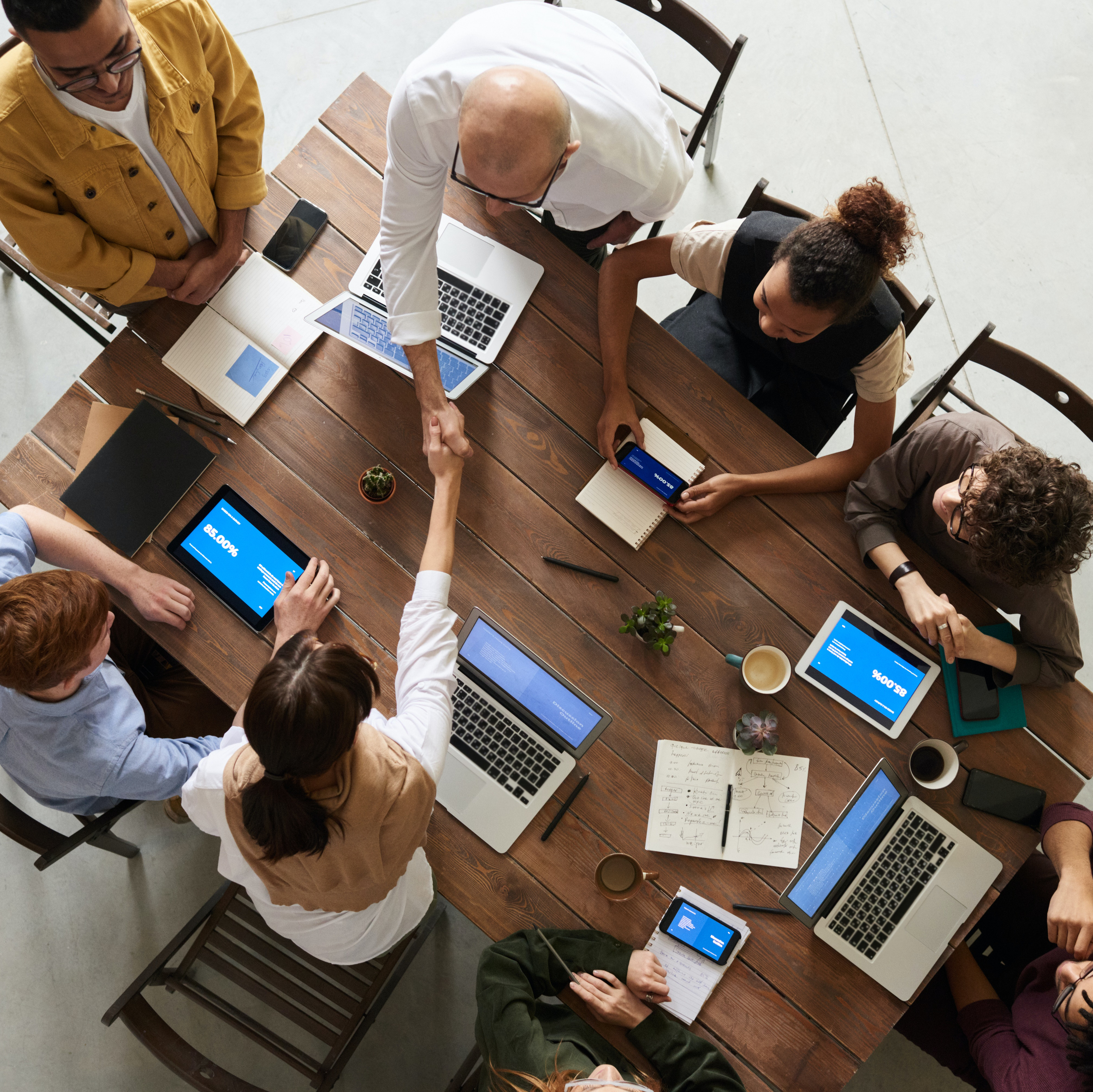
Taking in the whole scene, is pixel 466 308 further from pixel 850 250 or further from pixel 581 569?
pixel 850 250

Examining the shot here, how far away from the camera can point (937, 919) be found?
5.61 ft

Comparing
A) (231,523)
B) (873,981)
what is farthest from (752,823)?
(231,523)

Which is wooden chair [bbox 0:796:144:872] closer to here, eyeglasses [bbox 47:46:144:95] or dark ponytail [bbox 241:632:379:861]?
dark ponytail [bbox 241:632:379:861]

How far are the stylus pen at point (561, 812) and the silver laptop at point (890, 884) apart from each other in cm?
48

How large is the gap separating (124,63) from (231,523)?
0.91 m

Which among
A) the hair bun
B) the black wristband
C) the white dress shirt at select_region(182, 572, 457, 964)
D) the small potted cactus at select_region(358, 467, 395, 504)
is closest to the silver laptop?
the black wristband

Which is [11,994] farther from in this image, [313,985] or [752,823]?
[752,823]

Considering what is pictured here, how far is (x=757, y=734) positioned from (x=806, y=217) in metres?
1.19

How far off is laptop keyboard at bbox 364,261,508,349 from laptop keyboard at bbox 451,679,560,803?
2.69ft

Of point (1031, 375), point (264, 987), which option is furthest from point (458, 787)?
point (1031, 375)

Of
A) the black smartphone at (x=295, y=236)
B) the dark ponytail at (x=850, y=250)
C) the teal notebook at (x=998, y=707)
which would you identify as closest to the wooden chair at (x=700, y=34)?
the dark ponytail at (x=850, y=250)

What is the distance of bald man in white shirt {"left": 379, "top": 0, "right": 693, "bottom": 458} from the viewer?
1.44m

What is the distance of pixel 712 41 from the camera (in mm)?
2127

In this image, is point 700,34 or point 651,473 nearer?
point 651,473
